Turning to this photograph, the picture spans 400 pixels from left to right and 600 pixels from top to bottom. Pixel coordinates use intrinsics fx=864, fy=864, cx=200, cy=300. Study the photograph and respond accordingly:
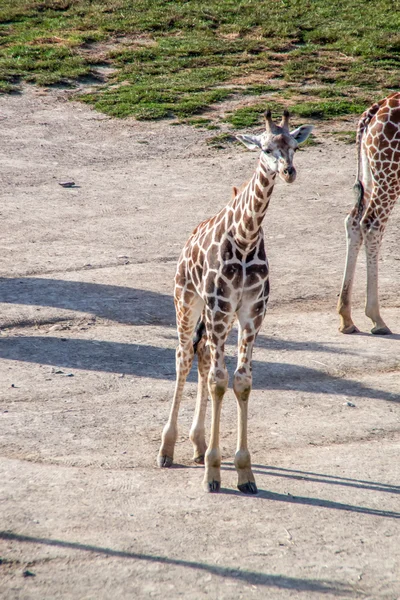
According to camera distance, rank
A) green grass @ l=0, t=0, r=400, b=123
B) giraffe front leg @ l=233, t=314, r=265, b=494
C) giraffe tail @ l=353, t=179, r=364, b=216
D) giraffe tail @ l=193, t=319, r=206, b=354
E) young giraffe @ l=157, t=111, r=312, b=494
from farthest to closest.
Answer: green grass @ l=0, t=0, r=400, b=123
giraffe tail @ l=353, t=179, r=364, b=216
giraffe tail @ l=193, t=319, r=206, b=354
giraffe front leg @ l=233, t=314, r=265, b=494
young giraffe @ l=157, t=111, r=312, b=494

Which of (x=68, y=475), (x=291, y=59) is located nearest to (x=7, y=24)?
(x=291, y=59)

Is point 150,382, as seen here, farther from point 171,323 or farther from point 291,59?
point 291,59

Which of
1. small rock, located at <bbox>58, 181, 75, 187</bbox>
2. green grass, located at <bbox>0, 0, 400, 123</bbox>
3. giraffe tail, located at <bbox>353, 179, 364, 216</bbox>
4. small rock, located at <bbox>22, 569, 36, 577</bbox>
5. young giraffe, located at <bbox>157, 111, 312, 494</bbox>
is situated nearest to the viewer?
small rock, located at <bbox>22, 569, 36, 577</bbox>

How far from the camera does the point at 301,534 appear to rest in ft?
20.3

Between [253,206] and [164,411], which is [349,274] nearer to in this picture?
[164,411]

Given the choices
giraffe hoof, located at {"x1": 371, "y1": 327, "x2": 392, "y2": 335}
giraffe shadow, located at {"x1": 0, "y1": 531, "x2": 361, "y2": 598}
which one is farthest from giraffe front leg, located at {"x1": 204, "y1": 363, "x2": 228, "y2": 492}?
giraffe hoof, located at {"x1": 371, "y1": 327, "x2": 392, "y2": 335}

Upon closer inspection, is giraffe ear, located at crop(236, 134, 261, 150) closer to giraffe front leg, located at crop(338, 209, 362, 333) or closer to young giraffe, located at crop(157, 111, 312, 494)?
young giraffe, located at crop(157, 111, 312, 494)

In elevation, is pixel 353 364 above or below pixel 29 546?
below

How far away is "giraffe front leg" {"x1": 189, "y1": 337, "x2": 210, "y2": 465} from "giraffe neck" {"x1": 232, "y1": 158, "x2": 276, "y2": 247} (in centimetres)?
114

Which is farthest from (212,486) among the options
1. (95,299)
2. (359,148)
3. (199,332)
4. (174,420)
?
(359,148)

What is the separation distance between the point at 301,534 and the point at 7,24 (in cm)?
2106

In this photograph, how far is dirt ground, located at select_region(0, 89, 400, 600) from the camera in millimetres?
5785

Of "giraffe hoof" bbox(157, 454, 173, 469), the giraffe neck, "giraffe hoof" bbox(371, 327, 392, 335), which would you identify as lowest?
"giraffe hoof" bbox(371, 327, 392, 335)

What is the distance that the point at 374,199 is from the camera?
1036 centimetres
